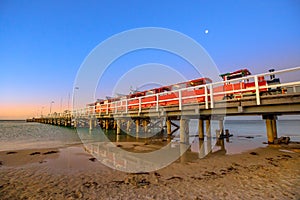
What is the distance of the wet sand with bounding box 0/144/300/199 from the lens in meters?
3.94

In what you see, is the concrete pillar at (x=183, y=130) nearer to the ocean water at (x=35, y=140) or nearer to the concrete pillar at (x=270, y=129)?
the concrete pillar at (x=270, y=129)

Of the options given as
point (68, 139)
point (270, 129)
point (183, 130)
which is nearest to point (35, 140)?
point (68, 139)

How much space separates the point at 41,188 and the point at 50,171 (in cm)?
177

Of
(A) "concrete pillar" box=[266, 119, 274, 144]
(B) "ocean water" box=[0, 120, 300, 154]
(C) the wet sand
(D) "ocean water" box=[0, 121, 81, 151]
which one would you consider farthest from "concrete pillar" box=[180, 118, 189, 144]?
(D) "ocean water" box=[0, 121, 81, 151]

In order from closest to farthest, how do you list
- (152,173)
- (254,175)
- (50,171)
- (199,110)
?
(254,175) < (152,173) < (50,171) < (199,110)

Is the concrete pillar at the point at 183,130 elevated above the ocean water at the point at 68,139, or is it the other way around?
the concrete pillar at the point at 183,130

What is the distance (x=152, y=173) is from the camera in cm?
567

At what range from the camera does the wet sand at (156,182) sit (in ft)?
12.9

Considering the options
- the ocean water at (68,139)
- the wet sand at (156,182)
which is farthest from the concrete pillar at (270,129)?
the wet sand at (156,182)

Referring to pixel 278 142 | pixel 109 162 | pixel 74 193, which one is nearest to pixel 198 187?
pixel 74 193

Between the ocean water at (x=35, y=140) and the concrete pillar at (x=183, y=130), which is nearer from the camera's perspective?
the concrete pillar at (x=183, y=130)

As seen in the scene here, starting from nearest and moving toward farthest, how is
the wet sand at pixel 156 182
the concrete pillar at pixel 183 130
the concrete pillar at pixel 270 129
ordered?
the wet sand at pixel 156 182 → the concrete pillar at pixel 183 130 → the concrete pillar at pixel 270 129

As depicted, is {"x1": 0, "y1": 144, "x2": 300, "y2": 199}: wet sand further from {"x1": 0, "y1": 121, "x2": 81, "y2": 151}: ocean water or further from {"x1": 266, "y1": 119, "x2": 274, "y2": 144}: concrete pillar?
{"x1": 0, "y1": 121, "x2": 81, "y2": 151}: ocean water

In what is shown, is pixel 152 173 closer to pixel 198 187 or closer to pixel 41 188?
pixel 198 187
